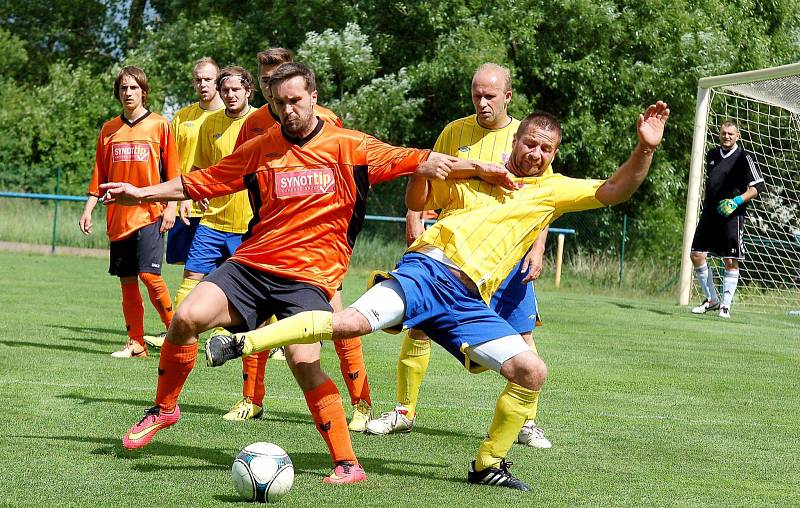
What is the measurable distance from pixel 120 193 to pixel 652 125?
99.8 inches

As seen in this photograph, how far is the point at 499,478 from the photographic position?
5.23 m

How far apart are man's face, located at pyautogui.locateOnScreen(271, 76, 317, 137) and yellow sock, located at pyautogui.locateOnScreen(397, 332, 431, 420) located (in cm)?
165

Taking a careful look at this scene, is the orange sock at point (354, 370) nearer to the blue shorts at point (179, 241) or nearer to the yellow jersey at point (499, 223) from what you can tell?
the yellow jersey at point (499, 223)

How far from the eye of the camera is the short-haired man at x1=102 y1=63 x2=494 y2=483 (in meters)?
5.28

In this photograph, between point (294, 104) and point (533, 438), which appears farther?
point (533, 438)

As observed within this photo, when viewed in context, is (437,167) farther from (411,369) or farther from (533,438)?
(533,438)

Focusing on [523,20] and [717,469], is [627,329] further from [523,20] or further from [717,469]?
[523,20]

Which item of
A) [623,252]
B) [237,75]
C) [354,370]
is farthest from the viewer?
[623,252]

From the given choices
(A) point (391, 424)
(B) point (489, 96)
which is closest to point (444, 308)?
(A) point (391, 424)

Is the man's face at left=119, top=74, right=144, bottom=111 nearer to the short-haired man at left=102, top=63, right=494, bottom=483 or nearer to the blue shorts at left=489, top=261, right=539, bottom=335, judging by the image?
the short-haired man at left=102, top=63, right=494, bottom=483

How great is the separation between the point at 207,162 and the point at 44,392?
7.47 feet

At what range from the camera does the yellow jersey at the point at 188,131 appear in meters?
9.30

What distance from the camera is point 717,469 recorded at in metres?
5.83

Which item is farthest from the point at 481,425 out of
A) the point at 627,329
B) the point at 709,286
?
the point at 709,286
